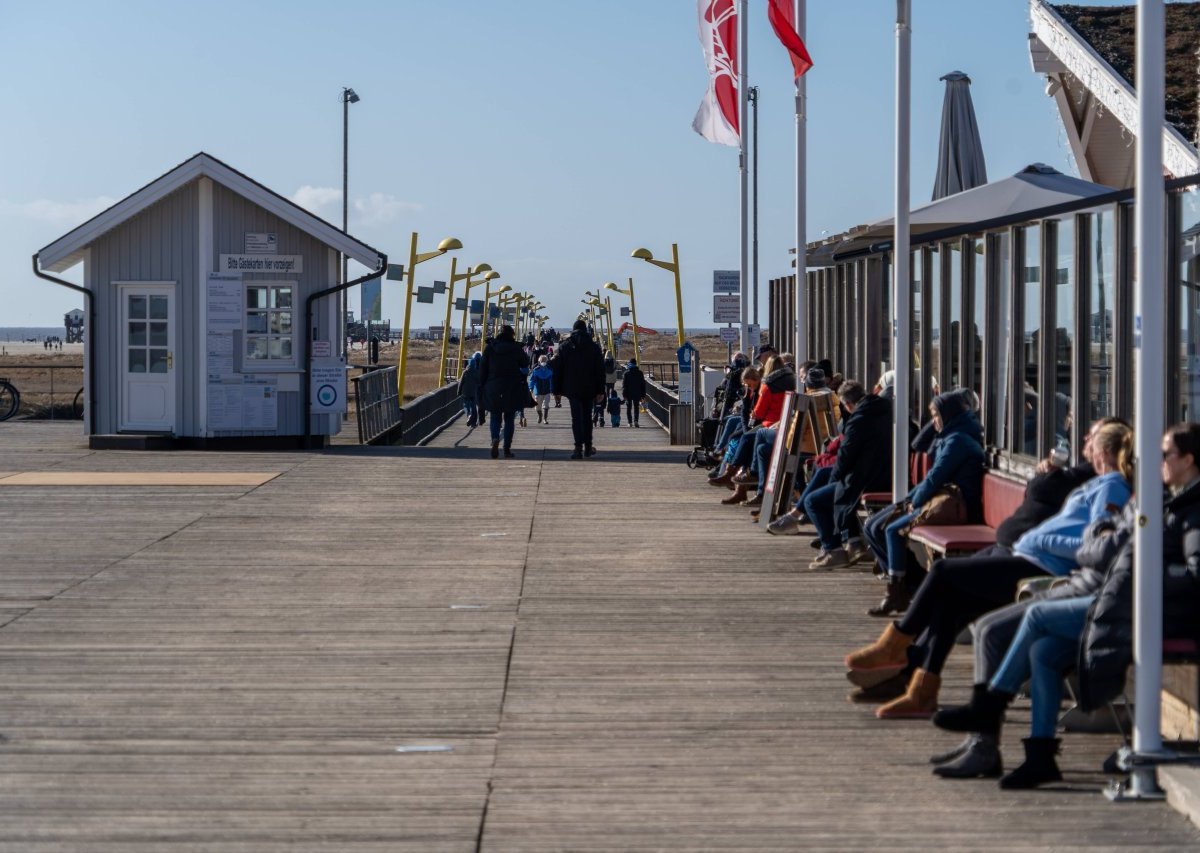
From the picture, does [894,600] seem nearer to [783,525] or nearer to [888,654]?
[888,654]

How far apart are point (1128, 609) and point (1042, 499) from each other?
1829mm

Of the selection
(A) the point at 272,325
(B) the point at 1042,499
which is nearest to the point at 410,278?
(A) the point at 272,325

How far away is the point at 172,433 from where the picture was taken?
24125mm

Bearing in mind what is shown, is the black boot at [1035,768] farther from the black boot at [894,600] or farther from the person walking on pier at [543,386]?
the person walking on pier at [543,386]

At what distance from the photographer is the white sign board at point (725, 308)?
30.4 m

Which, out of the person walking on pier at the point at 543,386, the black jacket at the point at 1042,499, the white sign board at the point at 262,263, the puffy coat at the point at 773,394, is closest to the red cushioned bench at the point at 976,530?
the black jacket at the point at 1042,499

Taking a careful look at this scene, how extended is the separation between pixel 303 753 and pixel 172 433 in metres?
17.8

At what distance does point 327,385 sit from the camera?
2403 centimetres

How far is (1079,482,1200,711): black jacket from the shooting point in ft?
20.7

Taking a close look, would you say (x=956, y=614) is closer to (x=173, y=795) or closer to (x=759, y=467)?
(x=173, y=795)

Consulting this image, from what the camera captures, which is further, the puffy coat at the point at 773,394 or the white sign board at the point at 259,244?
the white sign board at the point at 259,244

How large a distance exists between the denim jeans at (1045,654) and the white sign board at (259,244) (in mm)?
18517

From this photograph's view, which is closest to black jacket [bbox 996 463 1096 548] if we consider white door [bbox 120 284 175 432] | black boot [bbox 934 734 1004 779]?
black boot [bbox 934 734 1004 779]

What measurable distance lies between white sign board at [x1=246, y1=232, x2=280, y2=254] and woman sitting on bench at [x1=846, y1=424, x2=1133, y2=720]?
17544mm
